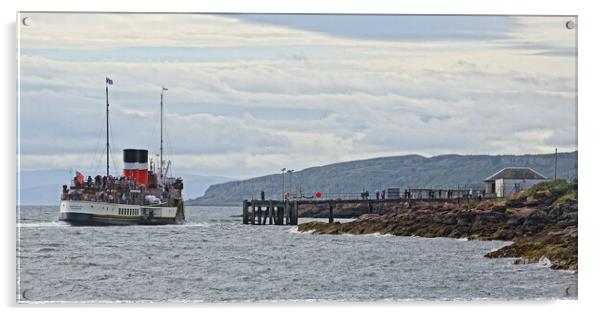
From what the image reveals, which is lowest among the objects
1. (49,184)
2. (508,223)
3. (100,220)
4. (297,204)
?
(100,220)

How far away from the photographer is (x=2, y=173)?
14773mm

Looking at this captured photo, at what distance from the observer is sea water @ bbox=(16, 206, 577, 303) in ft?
49.9

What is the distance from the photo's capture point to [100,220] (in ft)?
81.9

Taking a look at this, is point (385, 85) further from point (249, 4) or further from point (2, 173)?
point (2, 173)

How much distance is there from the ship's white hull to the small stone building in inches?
304

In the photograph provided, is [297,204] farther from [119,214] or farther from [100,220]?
[119,214]

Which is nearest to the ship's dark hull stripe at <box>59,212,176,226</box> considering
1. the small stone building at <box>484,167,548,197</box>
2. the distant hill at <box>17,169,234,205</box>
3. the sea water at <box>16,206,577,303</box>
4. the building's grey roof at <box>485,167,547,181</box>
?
the sea water at <box>16,206,577,303</box>

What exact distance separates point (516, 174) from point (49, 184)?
6231 mm

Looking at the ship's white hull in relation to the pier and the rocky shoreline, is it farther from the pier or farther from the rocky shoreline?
the rocky shoreline

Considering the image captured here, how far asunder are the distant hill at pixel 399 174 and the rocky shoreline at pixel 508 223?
44 cm

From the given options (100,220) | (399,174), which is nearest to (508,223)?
(399,174)

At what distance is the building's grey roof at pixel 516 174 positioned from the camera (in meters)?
16.6

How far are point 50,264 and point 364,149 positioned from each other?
4357 millimetres

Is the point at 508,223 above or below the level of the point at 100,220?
above
